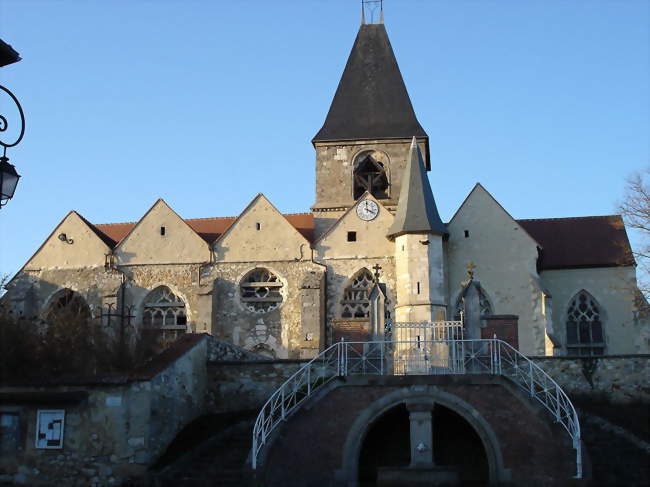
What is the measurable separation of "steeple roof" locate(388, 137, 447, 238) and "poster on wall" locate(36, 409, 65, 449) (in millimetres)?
14415

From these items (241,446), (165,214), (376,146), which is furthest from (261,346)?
(241,446)

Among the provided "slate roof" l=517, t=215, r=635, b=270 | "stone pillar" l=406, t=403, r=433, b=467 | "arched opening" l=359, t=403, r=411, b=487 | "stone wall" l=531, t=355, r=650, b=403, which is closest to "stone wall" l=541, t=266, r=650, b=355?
"slate roof" l=517, t=215, r=635, b=270

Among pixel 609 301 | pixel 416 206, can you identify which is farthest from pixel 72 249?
pixel 609 301

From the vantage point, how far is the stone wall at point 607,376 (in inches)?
768

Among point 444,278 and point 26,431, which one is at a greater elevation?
point 444,278

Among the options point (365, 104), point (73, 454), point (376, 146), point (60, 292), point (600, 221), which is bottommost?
point (73, 454)

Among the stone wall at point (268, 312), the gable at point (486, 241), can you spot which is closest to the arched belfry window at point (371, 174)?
the gable at point (486, 241)

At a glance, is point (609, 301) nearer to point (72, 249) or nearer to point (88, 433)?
point (72, 249)

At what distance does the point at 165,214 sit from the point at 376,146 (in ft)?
29.2

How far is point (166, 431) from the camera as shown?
18.2 meters

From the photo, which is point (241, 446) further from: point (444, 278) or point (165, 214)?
point (165, 214)

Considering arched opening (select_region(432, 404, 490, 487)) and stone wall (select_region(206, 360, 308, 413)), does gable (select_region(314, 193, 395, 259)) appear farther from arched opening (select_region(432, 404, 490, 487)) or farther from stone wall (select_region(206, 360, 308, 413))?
arched opening (select_region(432, 404, 490, 487))

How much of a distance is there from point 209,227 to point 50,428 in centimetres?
1765

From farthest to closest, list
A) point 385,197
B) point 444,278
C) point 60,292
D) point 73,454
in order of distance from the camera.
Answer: point 385,197 < point 60,292 < point 444,278 < point 73,454
